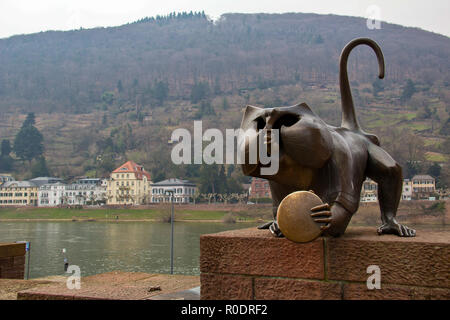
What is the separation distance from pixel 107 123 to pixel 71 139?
26616 mm

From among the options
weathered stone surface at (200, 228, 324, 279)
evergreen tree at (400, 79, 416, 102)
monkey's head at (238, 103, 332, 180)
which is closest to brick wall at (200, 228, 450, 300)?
weathered stone surface at (200, 228, 324, 279)

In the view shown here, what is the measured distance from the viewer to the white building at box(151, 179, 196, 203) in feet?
319

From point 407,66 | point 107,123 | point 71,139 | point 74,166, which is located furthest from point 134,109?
point 407,66

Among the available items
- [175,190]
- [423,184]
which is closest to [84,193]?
[175,190]

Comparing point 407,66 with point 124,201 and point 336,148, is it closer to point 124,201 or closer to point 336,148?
point 124,201

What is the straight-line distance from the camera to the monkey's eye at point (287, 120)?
4320 millimetres

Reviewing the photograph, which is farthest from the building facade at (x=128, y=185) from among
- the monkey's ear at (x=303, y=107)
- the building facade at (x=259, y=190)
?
the monkey's ear at (x=303, y=107)

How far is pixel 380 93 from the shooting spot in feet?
543

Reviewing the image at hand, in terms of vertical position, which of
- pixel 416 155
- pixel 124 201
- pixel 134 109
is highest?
pixel 134 109

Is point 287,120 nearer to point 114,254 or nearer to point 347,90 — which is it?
point 347,90

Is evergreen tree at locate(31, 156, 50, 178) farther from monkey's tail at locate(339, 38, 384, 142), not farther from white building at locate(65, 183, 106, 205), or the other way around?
monkey's tail at locate(339, 38, 384, 142)

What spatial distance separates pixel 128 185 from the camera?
337 ft

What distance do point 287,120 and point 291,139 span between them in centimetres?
30
